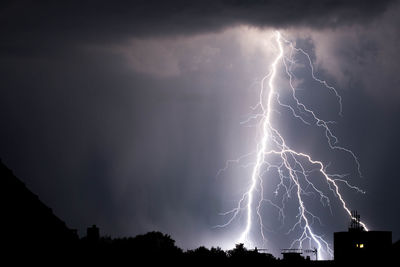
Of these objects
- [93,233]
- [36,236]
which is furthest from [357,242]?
[36,236]

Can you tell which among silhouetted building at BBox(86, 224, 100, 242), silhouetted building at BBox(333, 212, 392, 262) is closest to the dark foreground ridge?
silhouetted building at BBox(86, 224, 100, 242)

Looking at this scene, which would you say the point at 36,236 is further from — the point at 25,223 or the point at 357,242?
the point at 357,242

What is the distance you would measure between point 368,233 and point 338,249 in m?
3.24

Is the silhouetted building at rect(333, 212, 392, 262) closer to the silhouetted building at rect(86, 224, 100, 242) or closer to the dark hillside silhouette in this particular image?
the silhouetted building at rect(86, 224, 100, 242)

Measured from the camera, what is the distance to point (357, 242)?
69875 mm

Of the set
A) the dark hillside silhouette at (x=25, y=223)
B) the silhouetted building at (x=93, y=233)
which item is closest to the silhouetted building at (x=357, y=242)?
the silhouetted building at (x=93, y=233)

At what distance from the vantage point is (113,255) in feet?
103

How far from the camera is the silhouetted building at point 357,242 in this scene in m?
66.8

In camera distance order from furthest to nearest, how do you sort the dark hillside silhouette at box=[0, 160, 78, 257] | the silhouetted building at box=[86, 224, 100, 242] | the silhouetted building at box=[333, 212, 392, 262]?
the silhouetted building at box=[333, 212, 392, 262] < the silhouetted building at box=[86, 224, 100, 242] < the dark hillside silhouette at box=[0, 160, 78, 257]

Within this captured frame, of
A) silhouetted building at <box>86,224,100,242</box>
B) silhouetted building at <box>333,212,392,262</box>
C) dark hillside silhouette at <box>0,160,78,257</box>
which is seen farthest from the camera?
silhouetted building at <box>333,212,392,262</box>

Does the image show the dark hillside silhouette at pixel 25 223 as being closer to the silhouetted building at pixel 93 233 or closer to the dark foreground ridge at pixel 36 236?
the dark foreground ridge at pixel 36 236

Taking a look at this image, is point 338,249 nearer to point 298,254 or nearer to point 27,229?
point 298,254

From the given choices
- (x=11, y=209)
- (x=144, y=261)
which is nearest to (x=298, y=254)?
(x=144, y=261)

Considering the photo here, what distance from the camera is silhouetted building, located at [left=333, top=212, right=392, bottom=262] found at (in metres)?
66.8
